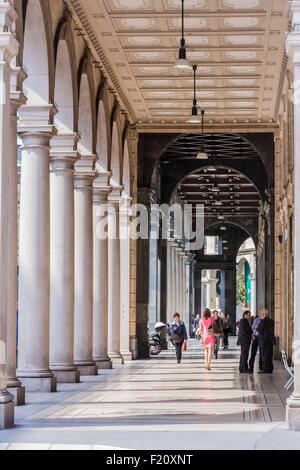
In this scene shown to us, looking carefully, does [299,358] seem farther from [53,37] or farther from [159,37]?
[159,37]

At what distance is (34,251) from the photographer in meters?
19.3

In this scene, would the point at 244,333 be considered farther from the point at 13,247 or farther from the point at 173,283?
the point at 173,283

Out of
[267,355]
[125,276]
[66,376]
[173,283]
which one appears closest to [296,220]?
[66,376]

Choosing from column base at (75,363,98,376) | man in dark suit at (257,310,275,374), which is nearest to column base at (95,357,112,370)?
column base at (75,363,98,376)

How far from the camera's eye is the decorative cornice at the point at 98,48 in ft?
73.4

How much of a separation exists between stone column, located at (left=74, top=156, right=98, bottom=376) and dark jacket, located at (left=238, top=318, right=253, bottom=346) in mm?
3587

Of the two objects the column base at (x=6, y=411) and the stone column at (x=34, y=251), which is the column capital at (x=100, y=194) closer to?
the stone column at (x=34, y=251)

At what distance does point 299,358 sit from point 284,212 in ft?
59.8

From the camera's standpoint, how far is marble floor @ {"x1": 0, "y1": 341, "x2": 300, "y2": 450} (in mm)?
12031

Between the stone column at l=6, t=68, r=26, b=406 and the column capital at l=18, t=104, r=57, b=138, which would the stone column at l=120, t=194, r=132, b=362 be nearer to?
the column capital at l=18, t=104, r=57, b=138

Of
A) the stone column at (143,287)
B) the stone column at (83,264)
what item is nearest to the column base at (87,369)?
the stone column at (83,264)

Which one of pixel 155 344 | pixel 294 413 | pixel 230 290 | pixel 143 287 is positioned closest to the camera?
pixel 294 413

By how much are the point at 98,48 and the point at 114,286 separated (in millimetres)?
8026

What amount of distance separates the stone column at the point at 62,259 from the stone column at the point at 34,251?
2.87m
